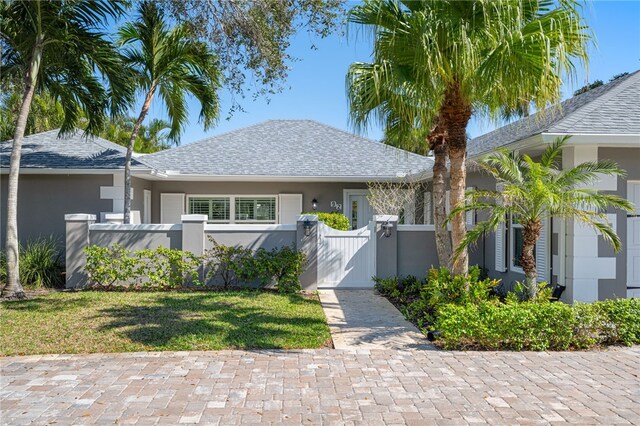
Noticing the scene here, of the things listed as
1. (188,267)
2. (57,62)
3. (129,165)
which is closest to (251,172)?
(129,165)

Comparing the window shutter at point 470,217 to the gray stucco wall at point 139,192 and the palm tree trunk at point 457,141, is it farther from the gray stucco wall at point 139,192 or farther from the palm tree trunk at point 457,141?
the gray stucco wall at point 139,192

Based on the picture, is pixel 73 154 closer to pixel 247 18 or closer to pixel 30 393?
pixel 247 18

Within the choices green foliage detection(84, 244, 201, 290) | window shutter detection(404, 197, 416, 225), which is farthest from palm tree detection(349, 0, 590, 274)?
window shutter detection(404, 197, 416, 225)

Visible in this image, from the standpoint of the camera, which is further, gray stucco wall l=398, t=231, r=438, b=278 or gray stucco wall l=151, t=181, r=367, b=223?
gray stucco wall l=151, t=181, r=367, b=223

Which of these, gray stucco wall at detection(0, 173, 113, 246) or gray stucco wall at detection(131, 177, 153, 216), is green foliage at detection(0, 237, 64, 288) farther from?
gray stucco wall at detection(131, 177, 153, 216)

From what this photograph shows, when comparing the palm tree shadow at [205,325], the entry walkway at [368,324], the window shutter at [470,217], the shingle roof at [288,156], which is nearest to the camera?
the palm tree shadow at [205,325]

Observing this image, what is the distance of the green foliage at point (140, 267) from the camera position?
1120 centimetres

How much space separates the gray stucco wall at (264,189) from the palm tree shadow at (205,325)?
8050mm

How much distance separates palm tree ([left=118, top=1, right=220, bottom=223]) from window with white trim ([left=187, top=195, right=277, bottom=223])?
166 inches

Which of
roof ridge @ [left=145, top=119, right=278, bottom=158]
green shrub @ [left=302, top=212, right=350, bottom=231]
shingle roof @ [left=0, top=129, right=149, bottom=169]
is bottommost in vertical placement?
green shrub @ [left=302, top=212, right=350, bottom=231]

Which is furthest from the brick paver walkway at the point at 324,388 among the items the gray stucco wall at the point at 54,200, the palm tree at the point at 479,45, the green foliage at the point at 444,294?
the gray stucco wall at the point at 54,200

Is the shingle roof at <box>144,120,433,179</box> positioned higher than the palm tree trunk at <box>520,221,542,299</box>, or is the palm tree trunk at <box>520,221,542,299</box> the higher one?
the shingle roof at <box>144,120,433,179</box>

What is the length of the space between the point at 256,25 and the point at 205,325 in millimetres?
5534

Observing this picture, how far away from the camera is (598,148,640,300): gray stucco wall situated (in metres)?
8.63
